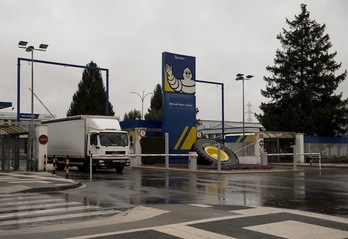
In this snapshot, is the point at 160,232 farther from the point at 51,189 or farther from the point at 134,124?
the point at 134,124

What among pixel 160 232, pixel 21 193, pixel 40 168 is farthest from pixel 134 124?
pixel 160 232

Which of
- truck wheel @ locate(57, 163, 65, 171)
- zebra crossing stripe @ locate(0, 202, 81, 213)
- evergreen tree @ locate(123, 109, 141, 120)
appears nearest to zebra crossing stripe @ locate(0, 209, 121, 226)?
zebra crossing stripe @ locate(0, 202, 81, 213)

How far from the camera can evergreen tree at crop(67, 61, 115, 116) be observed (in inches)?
2662

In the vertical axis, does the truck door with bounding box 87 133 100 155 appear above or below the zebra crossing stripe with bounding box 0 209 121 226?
above

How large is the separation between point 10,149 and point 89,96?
138 ft

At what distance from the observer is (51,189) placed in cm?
1570

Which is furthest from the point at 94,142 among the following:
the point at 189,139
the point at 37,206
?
the point at 37,206

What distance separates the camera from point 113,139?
2733cm

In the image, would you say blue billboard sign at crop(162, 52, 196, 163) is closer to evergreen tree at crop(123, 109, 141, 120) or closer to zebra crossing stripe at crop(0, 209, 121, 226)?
zebra crossing stripe at crop(0, 209, 121, 226)

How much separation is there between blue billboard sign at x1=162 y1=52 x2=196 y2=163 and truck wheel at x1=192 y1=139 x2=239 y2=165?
11.5 ft

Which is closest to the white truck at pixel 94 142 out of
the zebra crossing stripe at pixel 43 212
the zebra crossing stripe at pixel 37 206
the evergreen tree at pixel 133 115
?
the zebra crossing stripe at pixel 37 206

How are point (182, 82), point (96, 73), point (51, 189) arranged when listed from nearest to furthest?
point (51, 189)
point (182, 82)
point (96, 73)

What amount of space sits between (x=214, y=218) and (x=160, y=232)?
1789 millimetres

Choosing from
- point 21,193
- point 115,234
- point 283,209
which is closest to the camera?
point 115,234
